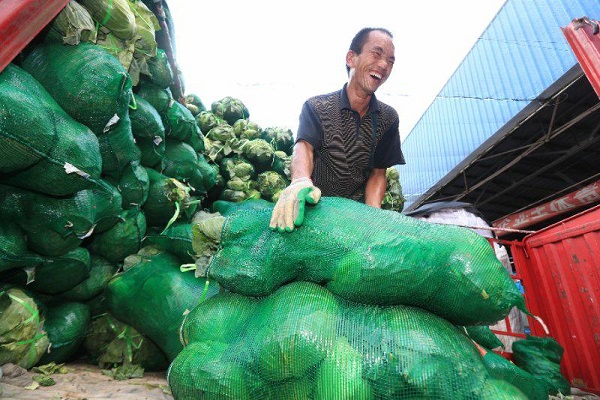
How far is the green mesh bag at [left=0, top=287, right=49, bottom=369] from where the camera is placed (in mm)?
1610

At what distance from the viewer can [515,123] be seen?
7.38 meters

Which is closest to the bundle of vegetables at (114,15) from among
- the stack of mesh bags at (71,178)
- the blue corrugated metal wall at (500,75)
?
the stack of mesh bags at (71,178)

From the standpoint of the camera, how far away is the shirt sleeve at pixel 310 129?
187 centimetres

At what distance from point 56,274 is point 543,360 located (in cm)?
239

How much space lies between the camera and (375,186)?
2133 mm

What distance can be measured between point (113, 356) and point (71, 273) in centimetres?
58

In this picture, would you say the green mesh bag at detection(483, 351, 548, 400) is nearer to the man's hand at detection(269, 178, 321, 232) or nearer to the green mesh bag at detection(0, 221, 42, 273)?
the man's hand at detection(269, 178, 321, 232)

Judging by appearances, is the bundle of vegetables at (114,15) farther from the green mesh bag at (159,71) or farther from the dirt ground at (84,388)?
→ the dirt ground at (84,388)

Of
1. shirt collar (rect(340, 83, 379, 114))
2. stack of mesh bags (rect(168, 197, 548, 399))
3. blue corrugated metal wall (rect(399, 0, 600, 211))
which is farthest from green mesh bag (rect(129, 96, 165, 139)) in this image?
blue corrugated metal wall (rect(399, 0, 600, 211))

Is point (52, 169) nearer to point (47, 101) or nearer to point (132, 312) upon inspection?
point (47, 101)

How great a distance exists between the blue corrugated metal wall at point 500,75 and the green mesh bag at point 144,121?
7.18 meters

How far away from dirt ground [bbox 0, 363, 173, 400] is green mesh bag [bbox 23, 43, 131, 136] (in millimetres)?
1209

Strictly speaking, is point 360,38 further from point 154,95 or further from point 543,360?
point 543,360

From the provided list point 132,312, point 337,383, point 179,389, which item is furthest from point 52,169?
point 337,383
